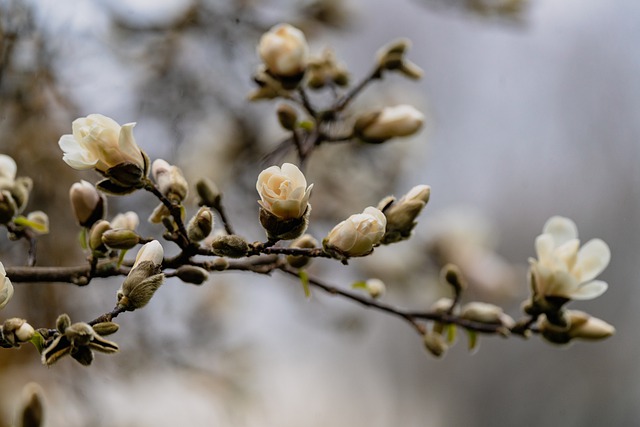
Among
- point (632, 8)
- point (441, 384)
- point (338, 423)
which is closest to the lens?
point (632, 8)

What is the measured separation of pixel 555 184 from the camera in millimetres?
2230

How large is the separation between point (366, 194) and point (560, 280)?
0.58m

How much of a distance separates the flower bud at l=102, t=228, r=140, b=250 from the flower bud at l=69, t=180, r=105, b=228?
0.05 meters

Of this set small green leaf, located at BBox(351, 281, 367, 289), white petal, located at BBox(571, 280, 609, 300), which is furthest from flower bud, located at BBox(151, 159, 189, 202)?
white petal, located at BBox(571, 280, 609, 300)

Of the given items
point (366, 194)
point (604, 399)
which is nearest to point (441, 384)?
point (604, 399)

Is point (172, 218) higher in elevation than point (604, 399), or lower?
lower

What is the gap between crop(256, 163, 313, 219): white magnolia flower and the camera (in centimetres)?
35

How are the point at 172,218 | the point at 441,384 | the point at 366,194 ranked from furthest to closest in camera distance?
the point at 441,384 < the point at 366,194 < the point at 172,218

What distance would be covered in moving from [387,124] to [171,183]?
0.20 m

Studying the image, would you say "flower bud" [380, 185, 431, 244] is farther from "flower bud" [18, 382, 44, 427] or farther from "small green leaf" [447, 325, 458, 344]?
"flower bud" [18, 382, 44, 427]

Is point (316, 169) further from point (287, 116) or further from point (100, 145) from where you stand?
point (100, 145)

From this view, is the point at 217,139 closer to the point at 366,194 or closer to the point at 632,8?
the point at 366,194

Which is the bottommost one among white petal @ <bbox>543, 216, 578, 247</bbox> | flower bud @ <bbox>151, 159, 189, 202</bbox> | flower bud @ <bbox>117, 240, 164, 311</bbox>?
flower bud @ <bbox>117, 240, 164, 311</bbox>

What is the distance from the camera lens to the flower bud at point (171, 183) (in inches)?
15.4
